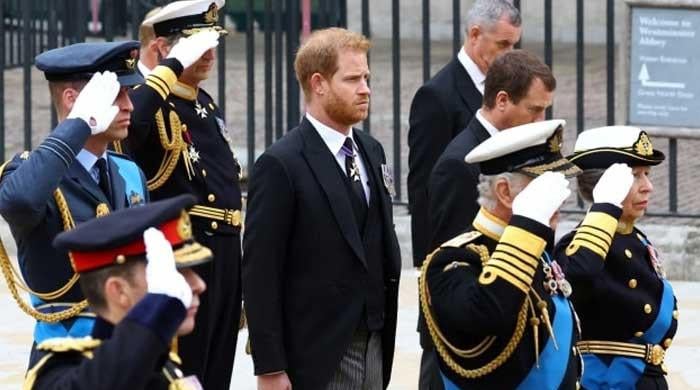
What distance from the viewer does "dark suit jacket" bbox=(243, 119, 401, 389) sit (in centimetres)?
633

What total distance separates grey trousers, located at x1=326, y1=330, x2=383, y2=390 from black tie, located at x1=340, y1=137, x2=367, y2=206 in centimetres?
45

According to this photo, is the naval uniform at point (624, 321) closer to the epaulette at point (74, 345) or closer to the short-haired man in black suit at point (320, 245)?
the short-haired man in black suit at point (320, 245)

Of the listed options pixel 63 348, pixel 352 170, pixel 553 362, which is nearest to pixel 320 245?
pixel 352 170

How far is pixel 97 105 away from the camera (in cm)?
581

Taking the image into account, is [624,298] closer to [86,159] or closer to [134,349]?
[86,159]

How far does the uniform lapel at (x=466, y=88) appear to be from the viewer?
24.9 ft

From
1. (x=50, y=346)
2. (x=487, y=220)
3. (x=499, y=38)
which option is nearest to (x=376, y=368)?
(x=487, y=220)

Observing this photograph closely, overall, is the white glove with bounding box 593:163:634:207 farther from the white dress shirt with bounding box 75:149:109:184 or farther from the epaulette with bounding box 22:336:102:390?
the epaulette with bounding box 22:336:102:390

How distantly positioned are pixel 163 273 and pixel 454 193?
2526 mm

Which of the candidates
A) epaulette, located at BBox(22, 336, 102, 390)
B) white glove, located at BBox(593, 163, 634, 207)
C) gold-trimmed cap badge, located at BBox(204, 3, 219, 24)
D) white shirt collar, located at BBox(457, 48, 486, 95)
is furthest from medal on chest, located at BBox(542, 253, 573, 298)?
gold-trimmed cap badge, located at BBox(204, 3, 219, 24)

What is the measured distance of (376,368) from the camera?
654 centimetres

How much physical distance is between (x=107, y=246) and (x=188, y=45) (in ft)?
10.6

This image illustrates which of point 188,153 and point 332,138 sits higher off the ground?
point 332,138

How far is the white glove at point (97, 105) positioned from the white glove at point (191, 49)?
57.7 inches
